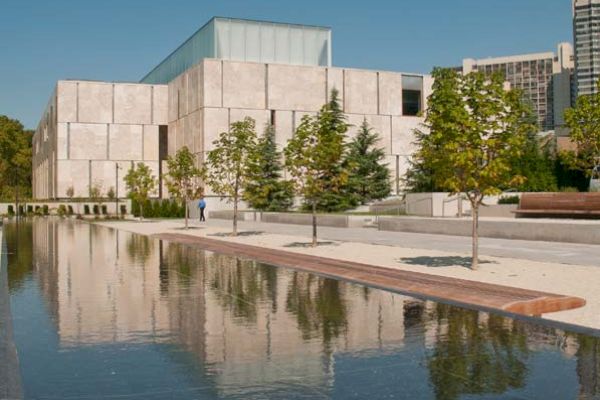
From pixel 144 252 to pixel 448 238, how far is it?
10520 mm

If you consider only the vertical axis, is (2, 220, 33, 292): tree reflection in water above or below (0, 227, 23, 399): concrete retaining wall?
below

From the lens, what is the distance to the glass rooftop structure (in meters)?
57.2

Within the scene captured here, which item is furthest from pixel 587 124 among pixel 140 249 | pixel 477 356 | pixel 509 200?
pixel 477 356

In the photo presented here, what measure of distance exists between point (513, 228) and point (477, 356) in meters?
16.3

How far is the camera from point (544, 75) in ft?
531

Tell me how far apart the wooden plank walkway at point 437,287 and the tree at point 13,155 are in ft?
304

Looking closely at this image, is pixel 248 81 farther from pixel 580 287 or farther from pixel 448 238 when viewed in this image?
pixel 580 287

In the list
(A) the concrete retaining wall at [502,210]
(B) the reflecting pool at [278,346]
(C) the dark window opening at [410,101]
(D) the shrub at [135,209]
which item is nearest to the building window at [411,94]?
(C) the dark window opening at [410,101]

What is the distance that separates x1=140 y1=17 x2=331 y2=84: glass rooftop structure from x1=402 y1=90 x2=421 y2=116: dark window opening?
8153 mm

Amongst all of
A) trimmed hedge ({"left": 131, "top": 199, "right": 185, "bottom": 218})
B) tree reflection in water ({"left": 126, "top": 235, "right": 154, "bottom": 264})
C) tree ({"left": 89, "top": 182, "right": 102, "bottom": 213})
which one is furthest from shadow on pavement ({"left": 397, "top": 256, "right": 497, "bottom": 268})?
tree ({"left": 89, "top": 182, "right": 102, "bottom": 213})

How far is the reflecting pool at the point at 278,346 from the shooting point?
5.48m

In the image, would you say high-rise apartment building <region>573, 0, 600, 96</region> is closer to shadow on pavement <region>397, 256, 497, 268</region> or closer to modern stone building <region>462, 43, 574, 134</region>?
modern stone building <region>462, 43, 574, 134</region>

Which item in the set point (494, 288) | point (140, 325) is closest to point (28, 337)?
point (140, 325)

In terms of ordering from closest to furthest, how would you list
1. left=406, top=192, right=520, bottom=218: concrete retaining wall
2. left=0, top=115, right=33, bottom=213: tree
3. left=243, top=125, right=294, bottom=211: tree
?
left=406, top=192, right=520, bottom=218: concrete retaining wall
left=243, top=125, right=294, bottom=211: tree
left=0, top=115, right=33, bottom=213: tree
